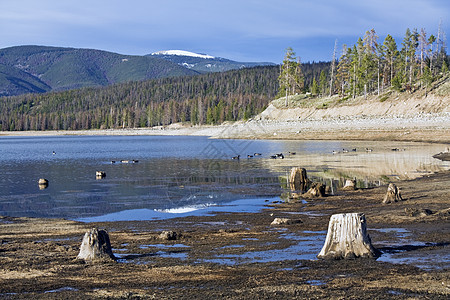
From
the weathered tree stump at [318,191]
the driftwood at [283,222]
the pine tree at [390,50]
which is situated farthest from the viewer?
the pine tree at [390,50]

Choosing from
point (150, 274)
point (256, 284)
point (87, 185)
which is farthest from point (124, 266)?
point (87, 185)

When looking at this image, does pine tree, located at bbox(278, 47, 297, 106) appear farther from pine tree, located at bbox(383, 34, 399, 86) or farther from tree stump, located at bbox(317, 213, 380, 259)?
tree stump, located at bbox(317, 213, 380, 259)

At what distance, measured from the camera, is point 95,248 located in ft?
37.9

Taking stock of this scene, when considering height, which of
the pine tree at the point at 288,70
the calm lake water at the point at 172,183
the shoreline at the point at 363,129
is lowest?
the calm lake water at the point at 172,183

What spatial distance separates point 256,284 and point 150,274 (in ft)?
7.16

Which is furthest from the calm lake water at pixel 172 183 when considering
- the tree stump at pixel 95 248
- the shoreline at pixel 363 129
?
the shoreline at pixel 363 129

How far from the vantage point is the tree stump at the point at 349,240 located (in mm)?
11094

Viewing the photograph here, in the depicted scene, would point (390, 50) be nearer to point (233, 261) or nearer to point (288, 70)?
point (288, 70)

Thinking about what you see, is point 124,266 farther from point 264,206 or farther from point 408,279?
point 264,206

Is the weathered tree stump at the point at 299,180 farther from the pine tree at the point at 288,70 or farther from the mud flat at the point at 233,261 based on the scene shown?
the pine tree at the point at 288,70

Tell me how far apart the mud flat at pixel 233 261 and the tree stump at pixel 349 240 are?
23 cm

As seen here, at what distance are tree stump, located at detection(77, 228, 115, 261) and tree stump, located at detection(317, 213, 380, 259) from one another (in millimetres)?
4484

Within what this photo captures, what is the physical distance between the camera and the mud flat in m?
8.98

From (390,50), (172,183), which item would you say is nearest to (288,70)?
(390,50)
